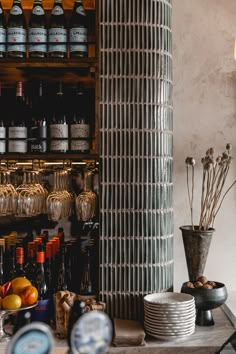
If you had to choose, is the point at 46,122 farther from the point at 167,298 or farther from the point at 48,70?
the point at 167,298

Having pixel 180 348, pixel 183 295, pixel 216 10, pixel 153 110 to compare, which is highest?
pixel 216 10

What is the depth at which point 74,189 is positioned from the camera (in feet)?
8.50

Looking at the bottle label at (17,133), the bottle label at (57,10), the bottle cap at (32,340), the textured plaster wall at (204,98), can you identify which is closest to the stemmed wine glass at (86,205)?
the bottle label at (17,133)

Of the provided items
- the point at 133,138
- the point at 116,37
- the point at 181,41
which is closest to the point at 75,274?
the point at 133,138

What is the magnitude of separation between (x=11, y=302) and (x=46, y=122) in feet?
3.04

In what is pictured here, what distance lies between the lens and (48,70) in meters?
2.36

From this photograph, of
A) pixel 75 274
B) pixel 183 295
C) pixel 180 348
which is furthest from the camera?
pixel 75 274

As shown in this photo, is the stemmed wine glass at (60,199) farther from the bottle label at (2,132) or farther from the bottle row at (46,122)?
the bottle label at (2,132)

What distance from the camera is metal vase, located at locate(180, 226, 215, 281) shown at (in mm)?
2232

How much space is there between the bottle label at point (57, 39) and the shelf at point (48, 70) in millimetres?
78

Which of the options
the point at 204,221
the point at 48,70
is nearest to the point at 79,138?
the point at 48,70

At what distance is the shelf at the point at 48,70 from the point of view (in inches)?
86.7

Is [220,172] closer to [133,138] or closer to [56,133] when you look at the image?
[133,138]

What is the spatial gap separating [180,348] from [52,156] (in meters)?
0.99
